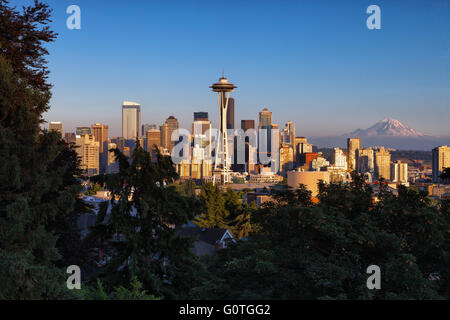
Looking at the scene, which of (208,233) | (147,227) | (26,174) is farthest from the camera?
(208,233)

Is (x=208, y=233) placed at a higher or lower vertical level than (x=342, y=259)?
lower

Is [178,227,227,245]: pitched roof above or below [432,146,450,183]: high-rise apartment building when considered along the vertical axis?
below

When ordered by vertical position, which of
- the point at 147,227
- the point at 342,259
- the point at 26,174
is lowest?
the point at 342,259

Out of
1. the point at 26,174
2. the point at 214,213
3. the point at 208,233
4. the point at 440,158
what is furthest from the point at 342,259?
the point at 440,158

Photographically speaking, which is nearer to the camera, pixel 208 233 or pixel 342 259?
pixel 342 259

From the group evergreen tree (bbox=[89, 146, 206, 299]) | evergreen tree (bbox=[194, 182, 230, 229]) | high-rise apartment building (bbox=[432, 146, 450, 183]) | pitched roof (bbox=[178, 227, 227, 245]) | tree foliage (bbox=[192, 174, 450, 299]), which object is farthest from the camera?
high-rise apartment building (bbox=[432, 146, 450, 183])

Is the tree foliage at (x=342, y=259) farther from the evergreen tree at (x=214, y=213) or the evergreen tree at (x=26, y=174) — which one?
the evergreen tree at (x=214, y=213)

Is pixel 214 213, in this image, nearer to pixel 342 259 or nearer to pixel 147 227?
pixel 147 227

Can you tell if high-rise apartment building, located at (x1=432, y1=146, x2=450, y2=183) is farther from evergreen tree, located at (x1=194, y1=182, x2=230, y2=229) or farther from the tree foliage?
the tree foliage

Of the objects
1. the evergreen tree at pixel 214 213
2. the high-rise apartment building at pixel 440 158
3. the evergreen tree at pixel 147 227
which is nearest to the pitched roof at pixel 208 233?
the evergreen tree at pixel 214 213

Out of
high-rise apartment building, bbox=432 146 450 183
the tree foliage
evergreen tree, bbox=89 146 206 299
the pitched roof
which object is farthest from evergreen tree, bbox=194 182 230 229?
high-rise apartment building, bbox=432 146 450 183
